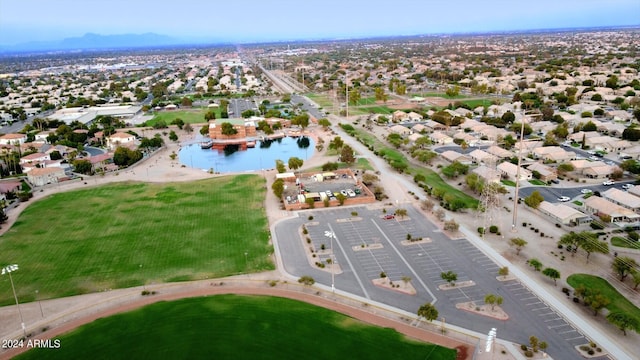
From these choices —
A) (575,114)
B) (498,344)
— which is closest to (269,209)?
(498,344)

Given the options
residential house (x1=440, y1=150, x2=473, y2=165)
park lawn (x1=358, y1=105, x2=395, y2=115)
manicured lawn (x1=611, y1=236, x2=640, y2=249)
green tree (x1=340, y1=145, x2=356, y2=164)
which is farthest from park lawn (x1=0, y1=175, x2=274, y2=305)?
park lawn (x1=358, y1=105, x2=395, y2=115)

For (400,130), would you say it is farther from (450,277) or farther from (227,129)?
(450,277)

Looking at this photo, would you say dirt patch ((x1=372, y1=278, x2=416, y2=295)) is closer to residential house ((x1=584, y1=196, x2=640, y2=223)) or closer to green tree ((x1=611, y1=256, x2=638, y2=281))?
green tree ((x1=611, y1=256, x2=638, y2=281))

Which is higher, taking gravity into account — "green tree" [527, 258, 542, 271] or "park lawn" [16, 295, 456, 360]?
"green tree" [527, 258, 542, 271]

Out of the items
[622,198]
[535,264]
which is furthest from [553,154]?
[535,264]

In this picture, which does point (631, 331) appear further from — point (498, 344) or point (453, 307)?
point (453, 307)
